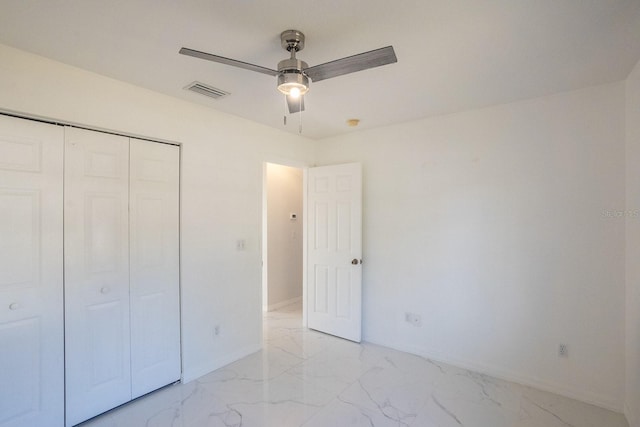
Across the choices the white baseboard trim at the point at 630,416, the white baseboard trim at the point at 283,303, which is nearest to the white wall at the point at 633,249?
the white baseboard trim at the point at 630,416

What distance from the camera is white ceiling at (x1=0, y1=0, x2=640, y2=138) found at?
1.51 meters

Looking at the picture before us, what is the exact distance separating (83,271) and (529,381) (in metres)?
3.67

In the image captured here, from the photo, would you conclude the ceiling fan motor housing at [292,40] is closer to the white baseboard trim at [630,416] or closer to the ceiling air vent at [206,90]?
the ceiling air vent at [206,90]

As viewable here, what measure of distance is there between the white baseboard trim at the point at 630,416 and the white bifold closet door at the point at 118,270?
3.40 m

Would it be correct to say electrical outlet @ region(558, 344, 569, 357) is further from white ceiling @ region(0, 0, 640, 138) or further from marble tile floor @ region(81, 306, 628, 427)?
white ceiling @ region(0, 0, 640, 138)

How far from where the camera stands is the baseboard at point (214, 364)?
9.05 ft

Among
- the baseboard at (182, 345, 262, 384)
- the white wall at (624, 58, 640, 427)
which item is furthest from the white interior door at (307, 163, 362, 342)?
the white wall at (624, 58, 640, 427)

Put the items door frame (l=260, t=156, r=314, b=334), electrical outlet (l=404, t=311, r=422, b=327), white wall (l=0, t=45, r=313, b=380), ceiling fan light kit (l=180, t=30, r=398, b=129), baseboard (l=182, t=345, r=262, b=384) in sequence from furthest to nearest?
1. door frame (l=260, t=156, r=314, b=334)
2. electrical outlet (l=404, t=311, r=422, b=327)
3. baseboard (l=182, t=345, r=262, b=384)
4. white wall (l=0, t=45, r=313, b=380)
5. ceiling fan light kit (l=180, t=30, r=398, b=129)

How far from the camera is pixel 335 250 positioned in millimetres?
3793

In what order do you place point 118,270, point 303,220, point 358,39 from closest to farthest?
point 358,39 → point 118,270 → point 303,220

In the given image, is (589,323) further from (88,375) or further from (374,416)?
(88,375)

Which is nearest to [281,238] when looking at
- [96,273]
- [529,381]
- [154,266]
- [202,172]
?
[202,172]

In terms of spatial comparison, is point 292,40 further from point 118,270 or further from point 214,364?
point 214,364

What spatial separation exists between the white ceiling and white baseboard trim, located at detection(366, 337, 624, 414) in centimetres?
242
